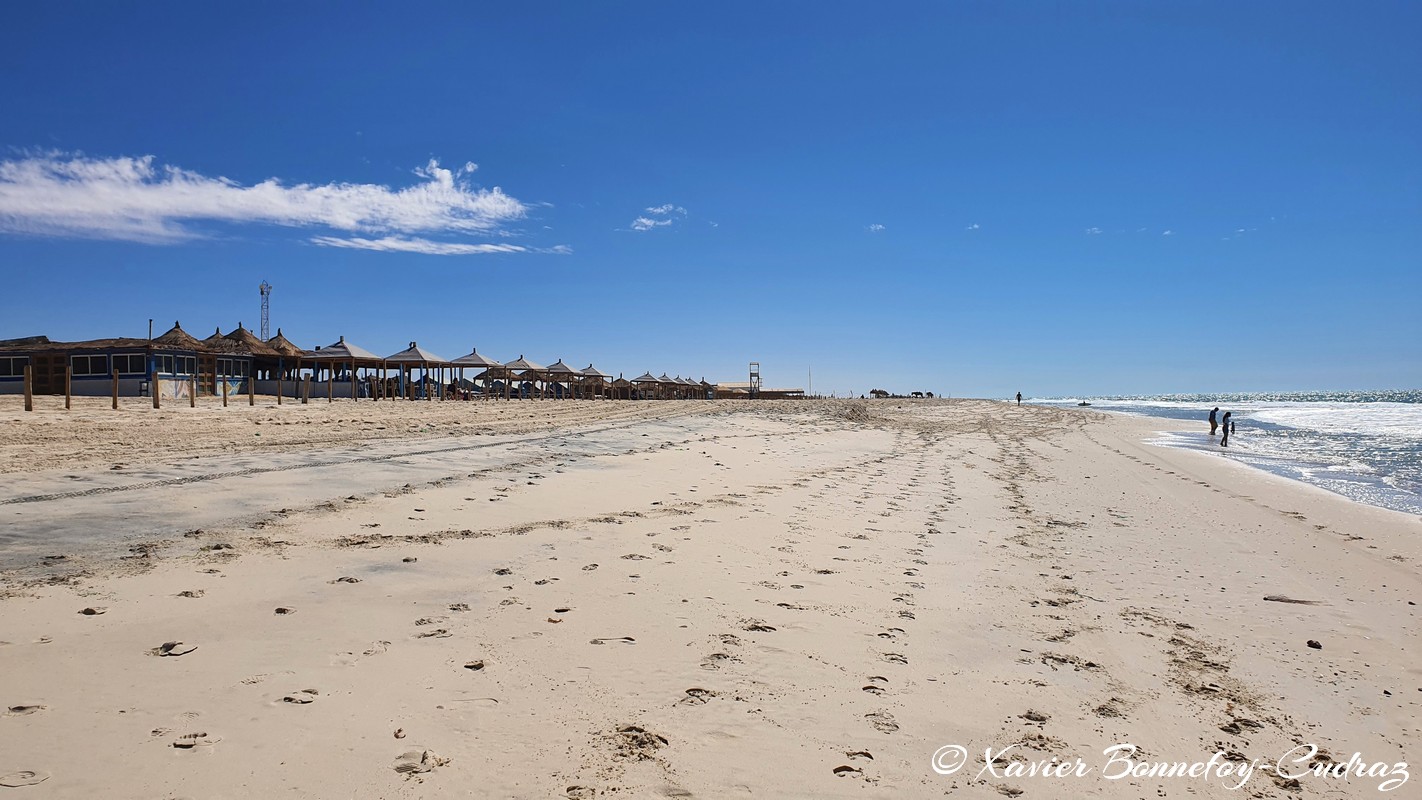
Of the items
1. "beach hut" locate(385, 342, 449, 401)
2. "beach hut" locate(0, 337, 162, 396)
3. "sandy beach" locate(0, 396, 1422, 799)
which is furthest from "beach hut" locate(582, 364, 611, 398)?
"sandy beach" locate(0, 396, 1422, 799)

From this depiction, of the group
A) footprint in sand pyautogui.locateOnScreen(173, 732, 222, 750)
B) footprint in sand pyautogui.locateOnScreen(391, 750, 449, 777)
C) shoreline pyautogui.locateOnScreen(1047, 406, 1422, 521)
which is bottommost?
shoreline pyautogui.locateOnScreen(1047, 406, 1422, 521)

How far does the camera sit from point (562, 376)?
163 feet

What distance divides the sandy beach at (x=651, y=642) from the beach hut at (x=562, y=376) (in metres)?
40.1

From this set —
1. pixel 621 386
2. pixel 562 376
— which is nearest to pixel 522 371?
pixel 562 376

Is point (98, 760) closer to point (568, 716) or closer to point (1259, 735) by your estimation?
point (568, 716)

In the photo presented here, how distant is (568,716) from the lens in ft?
9.19

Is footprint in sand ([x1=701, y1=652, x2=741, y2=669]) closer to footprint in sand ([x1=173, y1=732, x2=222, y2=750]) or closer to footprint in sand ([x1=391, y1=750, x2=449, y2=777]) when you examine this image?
footprint in sand ([x1=391, y1=750, x2=449, y2=777])

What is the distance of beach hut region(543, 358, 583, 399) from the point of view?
48.3 meters

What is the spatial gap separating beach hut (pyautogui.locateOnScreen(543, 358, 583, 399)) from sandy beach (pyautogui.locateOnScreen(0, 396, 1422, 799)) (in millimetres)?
40114

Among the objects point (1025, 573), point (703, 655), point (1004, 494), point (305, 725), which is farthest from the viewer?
point (1004, 494)

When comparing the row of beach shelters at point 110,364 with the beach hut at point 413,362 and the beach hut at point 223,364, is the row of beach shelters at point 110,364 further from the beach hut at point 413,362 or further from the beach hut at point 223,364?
the beach hut at point 413,362

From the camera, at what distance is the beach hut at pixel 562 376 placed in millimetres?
48312

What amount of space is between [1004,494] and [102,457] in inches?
483

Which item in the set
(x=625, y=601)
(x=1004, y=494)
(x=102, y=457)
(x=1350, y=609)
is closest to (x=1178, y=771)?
(x=625, y=601)
